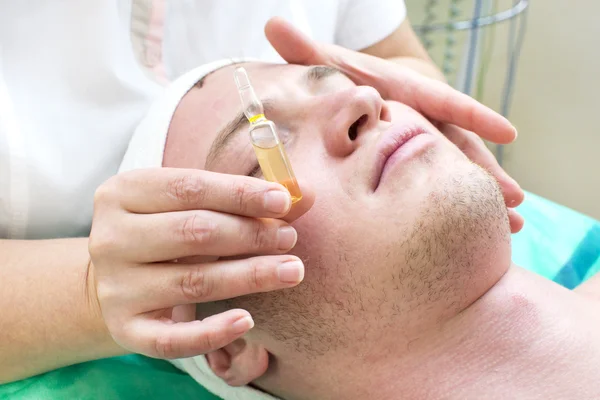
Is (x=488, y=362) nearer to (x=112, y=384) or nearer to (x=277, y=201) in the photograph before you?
(x=277, y=201)

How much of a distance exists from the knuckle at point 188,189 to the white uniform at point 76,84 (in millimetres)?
493

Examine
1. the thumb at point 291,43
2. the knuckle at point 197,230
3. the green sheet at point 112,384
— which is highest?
the thumb at point 291,43

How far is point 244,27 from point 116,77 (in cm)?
37

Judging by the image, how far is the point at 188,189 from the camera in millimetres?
698

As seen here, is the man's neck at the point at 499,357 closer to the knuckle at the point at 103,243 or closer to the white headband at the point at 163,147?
the white headband at the point at 163,147

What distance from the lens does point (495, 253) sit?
2.87ft

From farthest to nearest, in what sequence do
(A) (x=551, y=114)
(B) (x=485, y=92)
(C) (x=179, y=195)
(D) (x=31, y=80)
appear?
(B) (x=485, y=92) < (A) (x=551, y=114) < (D) (x=31, y=80) < (C) (x=179, y=195)

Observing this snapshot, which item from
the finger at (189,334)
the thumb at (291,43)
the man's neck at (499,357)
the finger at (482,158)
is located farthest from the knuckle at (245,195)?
the finger at (482,158)

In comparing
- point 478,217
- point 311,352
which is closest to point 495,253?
point 478,217

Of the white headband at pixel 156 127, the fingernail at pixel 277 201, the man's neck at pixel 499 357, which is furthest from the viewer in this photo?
the white headband at pixel 156 127

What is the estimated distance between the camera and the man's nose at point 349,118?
878 mm

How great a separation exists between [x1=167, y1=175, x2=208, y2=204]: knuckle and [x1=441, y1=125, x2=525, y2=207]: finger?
662 mm

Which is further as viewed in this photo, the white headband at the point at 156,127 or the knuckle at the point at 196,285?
the white headband at the point at 156,127

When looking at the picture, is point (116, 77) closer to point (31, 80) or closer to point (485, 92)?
point (31, 80)
